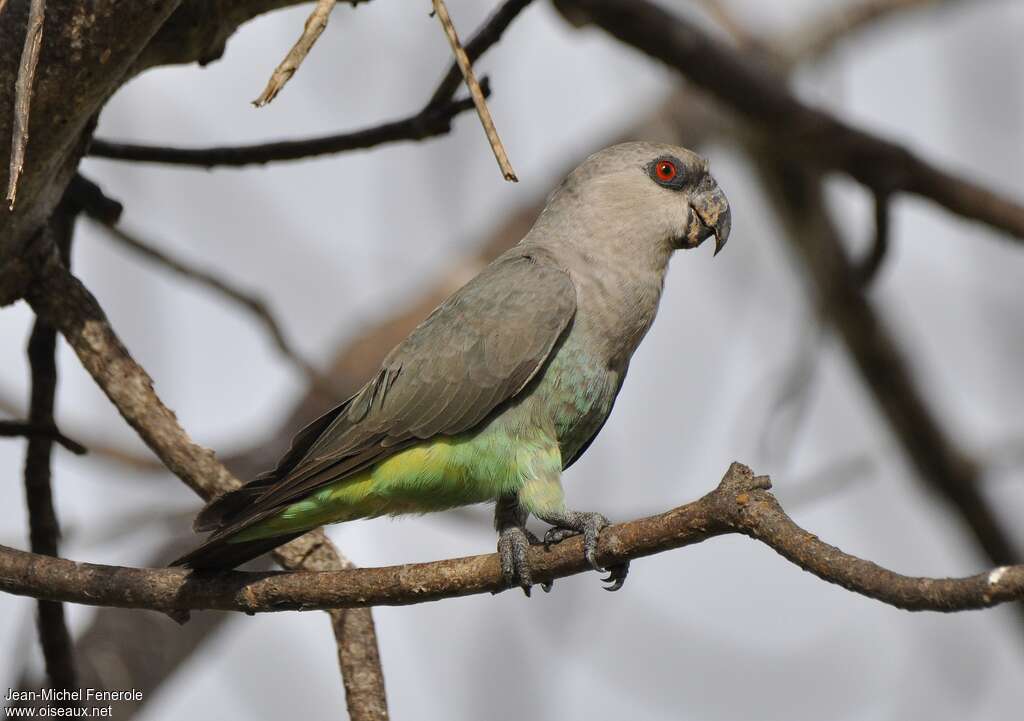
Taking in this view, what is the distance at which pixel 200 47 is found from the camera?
3682mm

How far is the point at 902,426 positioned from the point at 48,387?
526 cm

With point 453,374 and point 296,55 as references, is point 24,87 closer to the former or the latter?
point 296,55

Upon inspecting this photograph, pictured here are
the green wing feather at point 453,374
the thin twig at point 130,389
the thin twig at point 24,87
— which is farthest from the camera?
the green wing feather at point 453,374

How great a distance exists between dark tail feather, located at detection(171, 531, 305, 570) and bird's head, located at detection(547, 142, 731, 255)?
5.91 feet

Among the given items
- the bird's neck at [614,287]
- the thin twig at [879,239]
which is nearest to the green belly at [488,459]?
the bird's neck at [614,287]

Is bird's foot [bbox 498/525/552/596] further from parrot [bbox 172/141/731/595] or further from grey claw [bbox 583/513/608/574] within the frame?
grey claw [bbox 583/513/608/574]

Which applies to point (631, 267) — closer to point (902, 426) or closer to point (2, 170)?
point (2, 170)

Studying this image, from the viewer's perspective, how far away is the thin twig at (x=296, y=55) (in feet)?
8.41

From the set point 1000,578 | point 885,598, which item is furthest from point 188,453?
point 1000,578

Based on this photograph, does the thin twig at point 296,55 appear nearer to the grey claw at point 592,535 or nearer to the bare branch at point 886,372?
→ the grey claw at point 592,535

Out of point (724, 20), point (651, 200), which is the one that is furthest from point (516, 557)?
point (724, 20)

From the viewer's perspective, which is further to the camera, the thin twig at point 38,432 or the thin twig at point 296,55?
the thin twig at point 38,432

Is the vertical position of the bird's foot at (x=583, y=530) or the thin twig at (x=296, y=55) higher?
the thin twig at (x=296, y=55)

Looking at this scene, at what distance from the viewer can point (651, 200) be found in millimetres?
4457
